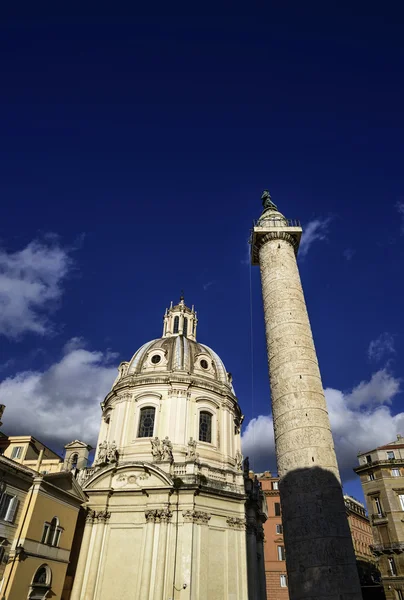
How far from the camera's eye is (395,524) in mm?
37438

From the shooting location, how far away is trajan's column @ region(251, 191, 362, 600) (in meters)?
16.2

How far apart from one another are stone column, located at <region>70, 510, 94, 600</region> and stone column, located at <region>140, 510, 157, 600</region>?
13.0ft

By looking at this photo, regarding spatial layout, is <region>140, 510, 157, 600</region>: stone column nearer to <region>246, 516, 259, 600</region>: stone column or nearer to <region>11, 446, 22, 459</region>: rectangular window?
<region>246, 516, 259, 600</region>: stone column

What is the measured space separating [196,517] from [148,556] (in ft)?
12.1

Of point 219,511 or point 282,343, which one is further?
point 219,511

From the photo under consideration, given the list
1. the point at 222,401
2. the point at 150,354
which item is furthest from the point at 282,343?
the point at 150,354

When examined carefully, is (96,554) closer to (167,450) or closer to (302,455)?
(167,450)

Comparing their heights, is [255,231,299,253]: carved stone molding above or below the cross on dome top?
below

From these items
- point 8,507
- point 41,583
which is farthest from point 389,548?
point 8,507

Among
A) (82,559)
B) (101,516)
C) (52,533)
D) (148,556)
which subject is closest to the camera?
(52,533)

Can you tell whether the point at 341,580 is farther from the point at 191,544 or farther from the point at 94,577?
the point at 94,577

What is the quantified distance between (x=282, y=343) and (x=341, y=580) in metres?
9.81

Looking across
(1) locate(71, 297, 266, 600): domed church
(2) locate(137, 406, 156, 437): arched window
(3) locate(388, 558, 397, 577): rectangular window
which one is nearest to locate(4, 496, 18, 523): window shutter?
(1) locate(71, 297, 266, 600): domed church

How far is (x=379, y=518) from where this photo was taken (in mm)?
38906
